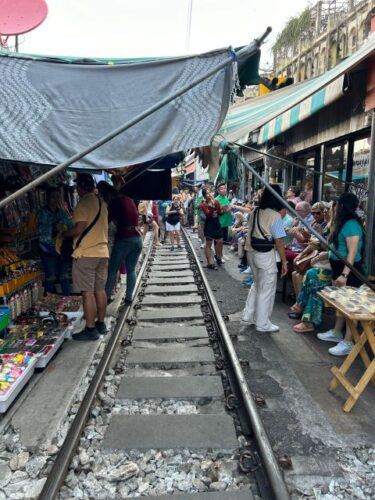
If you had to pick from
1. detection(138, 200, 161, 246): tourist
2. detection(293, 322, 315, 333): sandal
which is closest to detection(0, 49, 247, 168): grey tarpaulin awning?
detection(293, 322, 315, 333): sandal

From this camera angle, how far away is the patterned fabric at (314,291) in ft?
17.1

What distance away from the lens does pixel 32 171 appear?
6.05 metres

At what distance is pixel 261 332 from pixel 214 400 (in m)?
1.98

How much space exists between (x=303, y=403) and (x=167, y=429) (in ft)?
4.43

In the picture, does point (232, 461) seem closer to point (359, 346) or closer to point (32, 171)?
point (359, 346)

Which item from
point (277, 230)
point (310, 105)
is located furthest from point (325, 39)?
point (277, 230)

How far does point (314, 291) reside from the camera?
532cm

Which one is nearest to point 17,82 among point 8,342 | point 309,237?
point 8,342

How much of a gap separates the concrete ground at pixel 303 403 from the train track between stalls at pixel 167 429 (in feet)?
0.82

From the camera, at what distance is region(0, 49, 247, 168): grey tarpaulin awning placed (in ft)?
8.89

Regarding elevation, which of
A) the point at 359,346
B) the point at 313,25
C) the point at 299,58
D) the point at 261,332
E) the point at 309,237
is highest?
the point at 313,25

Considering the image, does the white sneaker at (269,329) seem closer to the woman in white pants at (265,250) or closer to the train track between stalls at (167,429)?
the woman in white pants at (265,250)

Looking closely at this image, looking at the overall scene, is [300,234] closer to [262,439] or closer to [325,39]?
[262,439]

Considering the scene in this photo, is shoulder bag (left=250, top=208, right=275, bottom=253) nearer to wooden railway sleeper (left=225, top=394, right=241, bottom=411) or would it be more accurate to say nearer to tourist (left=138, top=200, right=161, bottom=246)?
wooden railway sleeper (left=225, top=394, right=241, bottom=411)
